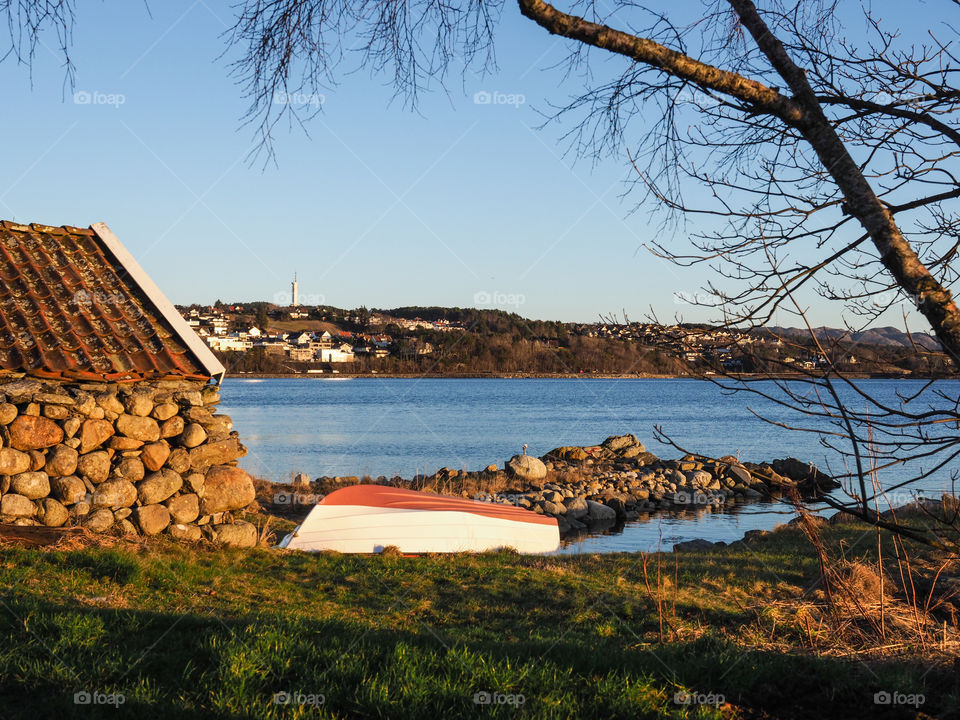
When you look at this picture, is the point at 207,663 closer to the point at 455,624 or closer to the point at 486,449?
the point at 455,624

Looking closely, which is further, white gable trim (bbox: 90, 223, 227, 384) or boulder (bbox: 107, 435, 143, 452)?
white gable trim (bbox: 90, 223, 227, 384)

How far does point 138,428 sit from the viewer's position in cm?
916

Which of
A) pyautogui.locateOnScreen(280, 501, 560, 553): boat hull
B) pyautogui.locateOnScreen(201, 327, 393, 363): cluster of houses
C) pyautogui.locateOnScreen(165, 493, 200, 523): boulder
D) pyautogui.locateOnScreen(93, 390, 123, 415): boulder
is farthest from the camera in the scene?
pyautogui.locateOnScreen(201, 327, 393, 363): cluster of houses

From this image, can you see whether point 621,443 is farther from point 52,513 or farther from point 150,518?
point 52,513

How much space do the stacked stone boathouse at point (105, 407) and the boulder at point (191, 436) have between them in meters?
0.01

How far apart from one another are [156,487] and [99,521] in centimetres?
69

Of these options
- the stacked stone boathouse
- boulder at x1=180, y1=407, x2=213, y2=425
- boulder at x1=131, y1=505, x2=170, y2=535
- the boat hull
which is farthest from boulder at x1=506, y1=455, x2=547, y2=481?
boulder at x1=131, y1=505, x2=170, y2=535

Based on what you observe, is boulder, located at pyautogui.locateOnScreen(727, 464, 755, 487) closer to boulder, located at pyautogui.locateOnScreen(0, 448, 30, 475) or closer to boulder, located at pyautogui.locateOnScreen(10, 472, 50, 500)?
boulder, located at pyautogui.locateOnScreen(10, 472, 50, 500)

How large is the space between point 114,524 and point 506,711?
6666mm

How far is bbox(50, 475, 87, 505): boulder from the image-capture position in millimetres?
8641

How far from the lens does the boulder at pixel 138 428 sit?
29.8 feet

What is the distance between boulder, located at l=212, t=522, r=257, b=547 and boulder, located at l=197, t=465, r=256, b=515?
0.23 metres

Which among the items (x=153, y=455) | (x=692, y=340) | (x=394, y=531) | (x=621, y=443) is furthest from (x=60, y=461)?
(x=621, y=443)

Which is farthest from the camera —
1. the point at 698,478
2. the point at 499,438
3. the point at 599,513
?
the point at 499,438
